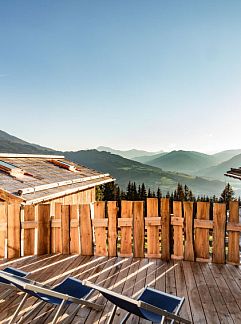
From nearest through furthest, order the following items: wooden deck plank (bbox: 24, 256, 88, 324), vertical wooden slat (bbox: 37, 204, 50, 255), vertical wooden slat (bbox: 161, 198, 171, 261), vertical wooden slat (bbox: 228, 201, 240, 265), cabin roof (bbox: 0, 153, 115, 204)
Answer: wooden deck plank (bbox: 24, 256, 88, 324)
vertical wooden slat (bbox: 228, 201, 240, 265)
vertical wooden slat (bbox: 161, 198, 171, 261)
vertical wooden slat (bbox: 37, 204, 50, 255)
cabin roof (bbox: 0, 153, 115, 204)

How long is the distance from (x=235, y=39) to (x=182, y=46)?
6095mm

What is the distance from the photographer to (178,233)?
18.9 feet

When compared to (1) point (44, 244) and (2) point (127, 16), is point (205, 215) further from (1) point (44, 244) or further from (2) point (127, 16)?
(2) point (127, 16)

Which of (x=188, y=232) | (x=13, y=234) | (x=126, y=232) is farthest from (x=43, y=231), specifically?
(x=188, y=232)

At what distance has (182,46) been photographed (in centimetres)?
2019

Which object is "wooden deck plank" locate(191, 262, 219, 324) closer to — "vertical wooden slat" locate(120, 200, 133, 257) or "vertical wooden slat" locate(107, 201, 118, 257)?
"vertical wooden slat" locate(120, 200, 133, 257)

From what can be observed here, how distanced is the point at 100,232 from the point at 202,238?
2.16m

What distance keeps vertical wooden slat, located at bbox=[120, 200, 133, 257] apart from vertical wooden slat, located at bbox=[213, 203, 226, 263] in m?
1.73

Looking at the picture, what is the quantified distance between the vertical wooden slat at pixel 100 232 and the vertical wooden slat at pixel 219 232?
2307 millimetres

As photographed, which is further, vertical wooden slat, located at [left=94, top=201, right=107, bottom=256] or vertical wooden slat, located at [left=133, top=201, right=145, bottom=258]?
vertical wooden slat, located at [left=94, top=201, right=107, bottom=256]

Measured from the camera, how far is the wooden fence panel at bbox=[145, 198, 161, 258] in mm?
5852

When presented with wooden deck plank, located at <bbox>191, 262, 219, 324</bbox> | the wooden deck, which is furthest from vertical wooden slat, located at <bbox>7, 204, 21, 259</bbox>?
wooden deck plank, located at <bbox>191, 262, 219, 324</bbox>

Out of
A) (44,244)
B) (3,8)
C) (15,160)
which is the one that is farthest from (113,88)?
(44,244)

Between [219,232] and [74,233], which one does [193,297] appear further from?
[74,233]
